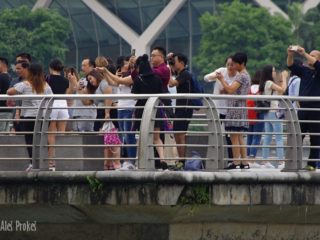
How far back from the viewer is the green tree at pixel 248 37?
8725cm

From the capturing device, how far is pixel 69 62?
326 ft

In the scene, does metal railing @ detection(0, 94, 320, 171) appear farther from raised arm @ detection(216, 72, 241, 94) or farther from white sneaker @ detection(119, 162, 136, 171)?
raised arm @ detection(216, 72, 241, 94)

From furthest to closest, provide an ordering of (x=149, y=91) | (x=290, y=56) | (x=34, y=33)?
(x=34, y=33), (x=149, y=91), (x=290, y=56)

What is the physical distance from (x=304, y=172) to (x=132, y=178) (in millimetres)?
1845

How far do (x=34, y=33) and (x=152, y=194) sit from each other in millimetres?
74475

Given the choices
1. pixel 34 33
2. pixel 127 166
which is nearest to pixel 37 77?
pixel 127 166

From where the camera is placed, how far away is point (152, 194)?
1570 cm

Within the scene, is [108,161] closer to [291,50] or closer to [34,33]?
[291,50]

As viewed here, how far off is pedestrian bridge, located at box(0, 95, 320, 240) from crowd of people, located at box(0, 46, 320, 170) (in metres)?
0.23

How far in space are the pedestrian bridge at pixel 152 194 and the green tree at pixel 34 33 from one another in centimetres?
7089

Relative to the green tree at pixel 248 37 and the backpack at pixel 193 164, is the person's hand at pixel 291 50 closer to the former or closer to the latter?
the backpack at pixel 193 164

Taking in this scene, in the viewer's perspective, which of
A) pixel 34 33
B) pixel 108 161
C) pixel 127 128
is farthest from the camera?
pixel 34 33

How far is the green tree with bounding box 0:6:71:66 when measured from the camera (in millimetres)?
88812

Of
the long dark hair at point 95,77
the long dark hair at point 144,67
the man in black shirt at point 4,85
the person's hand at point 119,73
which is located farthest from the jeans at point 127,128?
the man in black shirt at point 4,85
